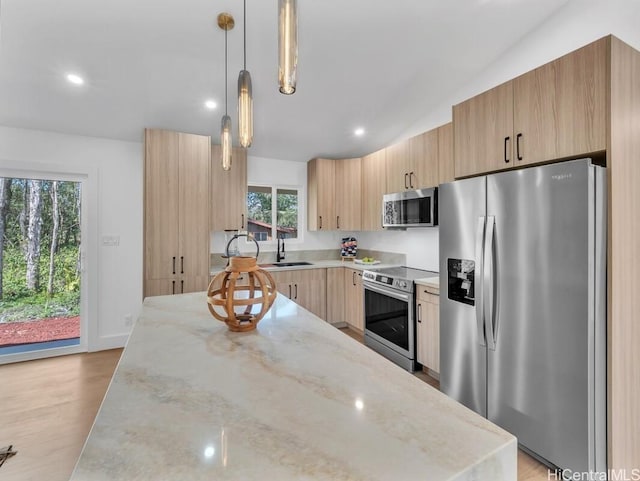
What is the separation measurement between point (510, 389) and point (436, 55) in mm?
2638

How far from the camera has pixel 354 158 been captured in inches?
169

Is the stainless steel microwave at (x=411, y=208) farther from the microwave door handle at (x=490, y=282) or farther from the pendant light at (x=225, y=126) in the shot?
the pendant light at (x=225, y=126)

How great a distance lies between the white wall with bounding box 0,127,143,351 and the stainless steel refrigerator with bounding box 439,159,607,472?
335cm

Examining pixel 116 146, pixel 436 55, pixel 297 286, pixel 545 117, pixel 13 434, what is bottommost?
pixel 13 434

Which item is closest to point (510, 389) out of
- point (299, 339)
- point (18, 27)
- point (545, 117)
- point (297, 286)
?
point (299, 339)

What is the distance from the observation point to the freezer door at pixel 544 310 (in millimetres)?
1534

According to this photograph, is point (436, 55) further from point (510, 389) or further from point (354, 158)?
point (510, 389)

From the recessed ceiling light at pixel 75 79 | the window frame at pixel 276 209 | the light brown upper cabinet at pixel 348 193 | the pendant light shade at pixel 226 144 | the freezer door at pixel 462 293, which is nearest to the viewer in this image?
the pendant light shade at pixel 226 144

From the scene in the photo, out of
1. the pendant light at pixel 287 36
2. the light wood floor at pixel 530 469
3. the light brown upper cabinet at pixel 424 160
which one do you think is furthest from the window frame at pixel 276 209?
the pendant light at pixel 287 36

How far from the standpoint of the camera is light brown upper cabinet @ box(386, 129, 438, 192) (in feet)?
9.82

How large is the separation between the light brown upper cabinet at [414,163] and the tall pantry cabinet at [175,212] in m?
2.07

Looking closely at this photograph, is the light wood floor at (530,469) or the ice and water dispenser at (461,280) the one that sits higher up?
the ice and water dispenser at (461,280)
